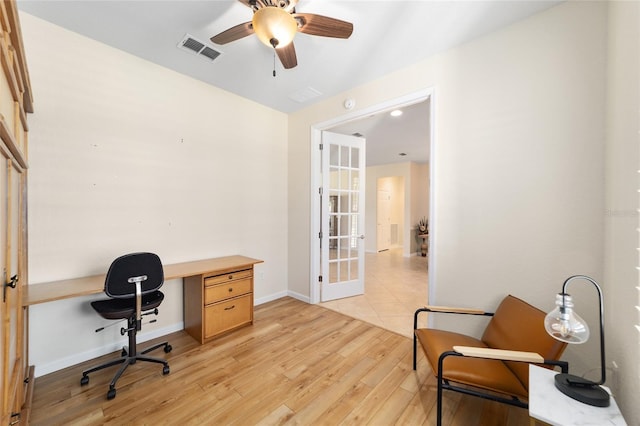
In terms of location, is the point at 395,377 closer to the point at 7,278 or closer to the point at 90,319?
the point at 7,278

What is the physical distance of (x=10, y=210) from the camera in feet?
4.34

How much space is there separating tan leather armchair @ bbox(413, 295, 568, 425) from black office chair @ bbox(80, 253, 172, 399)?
208 cm

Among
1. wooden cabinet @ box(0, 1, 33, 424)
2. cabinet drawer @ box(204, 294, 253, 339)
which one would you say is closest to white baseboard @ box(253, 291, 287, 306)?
cabinet drawer @ box(204, 294, 253, 339)

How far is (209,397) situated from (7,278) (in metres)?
1.36

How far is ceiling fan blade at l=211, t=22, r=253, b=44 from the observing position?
172 cm

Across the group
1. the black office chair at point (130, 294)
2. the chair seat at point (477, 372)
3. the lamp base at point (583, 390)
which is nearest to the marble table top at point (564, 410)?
the lamp base at point (583, 390)

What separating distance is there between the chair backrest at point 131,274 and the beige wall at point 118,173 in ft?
2.00

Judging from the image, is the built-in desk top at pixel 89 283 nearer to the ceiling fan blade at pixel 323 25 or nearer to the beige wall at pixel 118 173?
the beige wall at pixel 118 173

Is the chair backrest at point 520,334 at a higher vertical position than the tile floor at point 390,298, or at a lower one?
higher

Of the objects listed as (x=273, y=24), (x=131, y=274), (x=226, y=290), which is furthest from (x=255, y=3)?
(x=226, y=290)

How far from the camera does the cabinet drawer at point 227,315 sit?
2.53 meters

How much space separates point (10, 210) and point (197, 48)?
193cm

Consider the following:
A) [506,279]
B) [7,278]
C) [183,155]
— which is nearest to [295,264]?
[183,155]

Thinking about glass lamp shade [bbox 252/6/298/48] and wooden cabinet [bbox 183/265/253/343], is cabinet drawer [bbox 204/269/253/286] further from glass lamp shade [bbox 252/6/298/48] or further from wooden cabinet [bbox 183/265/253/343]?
glass lamp shade [bbox 252/6/298/48]
